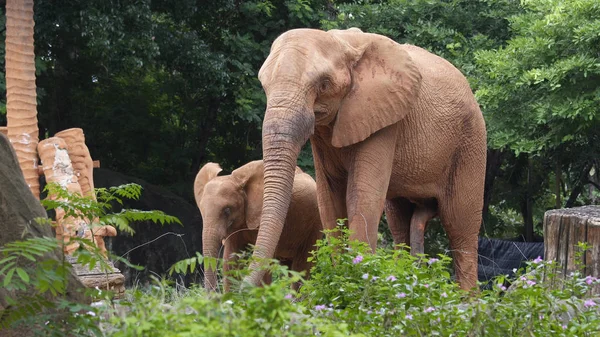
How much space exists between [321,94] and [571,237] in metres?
2.10

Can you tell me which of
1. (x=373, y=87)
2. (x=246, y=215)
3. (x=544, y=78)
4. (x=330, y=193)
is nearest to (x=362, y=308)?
(x=373, y=87)

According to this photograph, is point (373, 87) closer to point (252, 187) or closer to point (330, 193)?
point (330, 193)

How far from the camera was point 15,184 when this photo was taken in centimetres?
493

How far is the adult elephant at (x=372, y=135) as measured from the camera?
7.51 meters

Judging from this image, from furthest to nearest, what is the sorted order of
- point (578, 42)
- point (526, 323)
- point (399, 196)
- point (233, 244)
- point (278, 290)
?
1. point (578, 42)
2. point (233, 244)
3. point (399, 196)
4. point (526, 323)
5. point (278, 290)

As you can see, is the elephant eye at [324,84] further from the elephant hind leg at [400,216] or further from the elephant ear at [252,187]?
the elephant ear at [252,187]

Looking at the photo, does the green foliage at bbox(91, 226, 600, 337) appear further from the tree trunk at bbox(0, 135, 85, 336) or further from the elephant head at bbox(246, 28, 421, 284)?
the elephant head at bbox(246, 28, 421, 284)

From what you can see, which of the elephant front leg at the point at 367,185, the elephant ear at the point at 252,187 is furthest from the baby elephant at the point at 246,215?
the elephant front leg at the point at 367,185

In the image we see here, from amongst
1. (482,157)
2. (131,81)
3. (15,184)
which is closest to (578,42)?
(482,157)

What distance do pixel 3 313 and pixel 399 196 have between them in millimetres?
5273

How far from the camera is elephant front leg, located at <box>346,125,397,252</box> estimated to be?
8.06 metres

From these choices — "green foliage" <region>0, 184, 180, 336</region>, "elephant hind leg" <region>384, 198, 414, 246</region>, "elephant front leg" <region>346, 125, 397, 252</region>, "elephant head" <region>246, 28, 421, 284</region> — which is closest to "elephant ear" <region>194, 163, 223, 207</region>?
"elephant hind leg" <region>384, 198, 414, 246</region>

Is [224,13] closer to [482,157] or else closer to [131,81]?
[131,81]

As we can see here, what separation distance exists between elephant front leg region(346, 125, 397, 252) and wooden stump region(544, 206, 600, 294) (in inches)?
50.4
